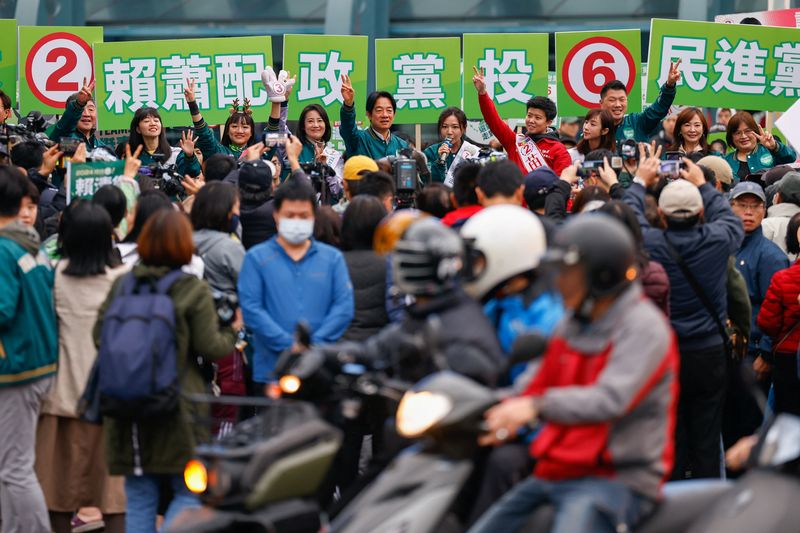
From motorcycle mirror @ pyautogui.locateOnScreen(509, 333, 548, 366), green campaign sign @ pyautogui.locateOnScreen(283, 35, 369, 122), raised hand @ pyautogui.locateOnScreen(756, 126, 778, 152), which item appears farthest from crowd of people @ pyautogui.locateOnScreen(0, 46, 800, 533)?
green campaign sign @ pyautogui.locateOnScreen(283, 35, 369, 122)

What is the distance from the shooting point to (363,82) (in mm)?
12656

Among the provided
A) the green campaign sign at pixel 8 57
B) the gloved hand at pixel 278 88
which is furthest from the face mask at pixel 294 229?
the green campaign sign at pixel 8 57

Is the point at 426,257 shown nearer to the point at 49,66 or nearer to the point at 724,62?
the point at 724,62

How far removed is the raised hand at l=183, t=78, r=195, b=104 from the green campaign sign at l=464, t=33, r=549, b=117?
8.42 feet

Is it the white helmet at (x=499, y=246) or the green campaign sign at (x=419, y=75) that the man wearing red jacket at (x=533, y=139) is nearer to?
the green campaign sign at (x=419, y=75)

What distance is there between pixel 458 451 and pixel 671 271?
347 cm

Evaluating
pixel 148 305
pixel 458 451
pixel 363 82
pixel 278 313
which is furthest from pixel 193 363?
pixel 363 82

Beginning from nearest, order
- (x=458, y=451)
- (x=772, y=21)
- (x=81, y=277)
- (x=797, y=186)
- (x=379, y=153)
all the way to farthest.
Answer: (x=458, y=451)
(x=81, y=277)
(x=797, y=186)
(x=379, y=153)
(x=772, y=21)

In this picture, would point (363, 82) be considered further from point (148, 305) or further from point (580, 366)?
point (580, 366)

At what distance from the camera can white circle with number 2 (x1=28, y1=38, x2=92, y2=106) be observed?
12.6 m

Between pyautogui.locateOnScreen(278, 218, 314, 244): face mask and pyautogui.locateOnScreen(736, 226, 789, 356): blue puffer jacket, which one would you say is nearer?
pyautogui.locateOnScreen(278, 218, 314, 244): face mask

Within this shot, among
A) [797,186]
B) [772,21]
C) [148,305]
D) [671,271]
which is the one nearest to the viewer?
[148,305]

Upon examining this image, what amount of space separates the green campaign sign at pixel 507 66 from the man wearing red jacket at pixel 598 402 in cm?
815

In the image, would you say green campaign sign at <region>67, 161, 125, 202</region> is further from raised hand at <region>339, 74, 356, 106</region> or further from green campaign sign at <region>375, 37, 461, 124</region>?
green campaign sign at <region>375, 37, 461, 124</region>
